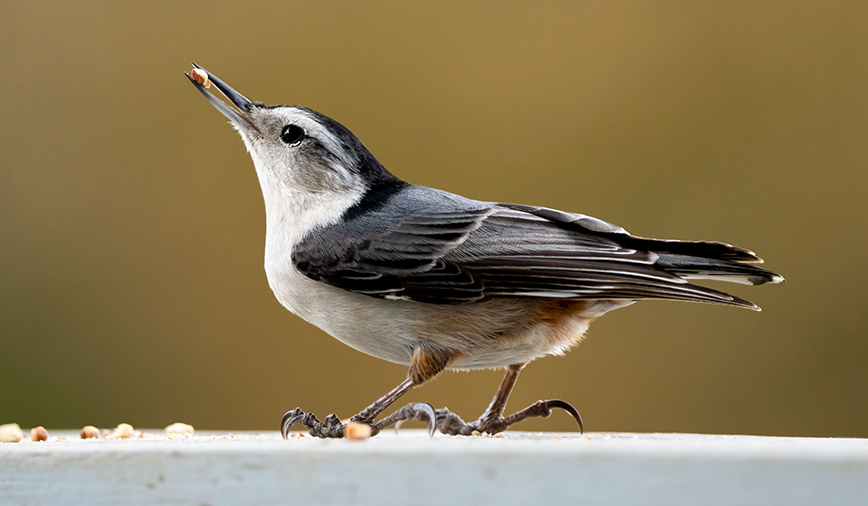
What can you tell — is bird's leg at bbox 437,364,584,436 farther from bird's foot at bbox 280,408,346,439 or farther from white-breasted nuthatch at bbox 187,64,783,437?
bird's foot at bbox 280,408,346,439

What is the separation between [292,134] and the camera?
1.62 meters

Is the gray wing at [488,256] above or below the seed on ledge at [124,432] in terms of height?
above

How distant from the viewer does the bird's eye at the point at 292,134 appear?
161cm

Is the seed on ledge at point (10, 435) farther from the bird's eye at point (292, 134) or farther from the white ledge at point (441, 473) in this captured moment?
the bird's eye at point (292, 134)

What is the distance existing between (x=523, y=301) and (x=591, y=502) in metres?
0.64

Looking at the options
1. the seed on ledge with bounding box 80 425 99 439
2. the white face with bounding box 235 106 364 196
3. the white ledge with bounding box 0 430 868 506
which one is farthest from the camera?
the white face with bounding box 235 106 364 196

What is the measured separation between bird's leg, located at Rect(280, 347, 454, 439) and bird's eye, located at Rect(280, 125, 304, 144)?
1.73 ft

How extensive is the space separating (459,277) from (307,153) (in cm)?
45

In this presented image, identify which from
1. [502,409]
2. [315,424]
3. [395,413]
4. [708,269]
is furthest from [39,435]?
[708,269]

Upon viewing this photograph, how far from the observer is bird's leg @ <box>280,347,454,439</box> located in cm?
127

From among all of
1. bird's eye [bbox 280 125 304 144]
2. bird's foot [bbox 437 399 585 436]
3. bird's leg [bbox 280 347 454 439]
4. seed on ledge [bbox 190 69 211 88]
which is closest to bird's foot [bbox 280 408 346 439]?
bird's leg [bbox 280 347 454 439]

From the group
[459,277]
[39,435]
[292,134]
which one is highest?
[292,134]

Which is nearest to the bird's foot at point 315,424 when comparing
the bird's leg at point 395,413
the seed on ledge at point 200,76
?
the bird's leg at point 395,413

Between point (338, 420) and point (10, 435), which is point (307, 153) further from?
point (10, 435)
